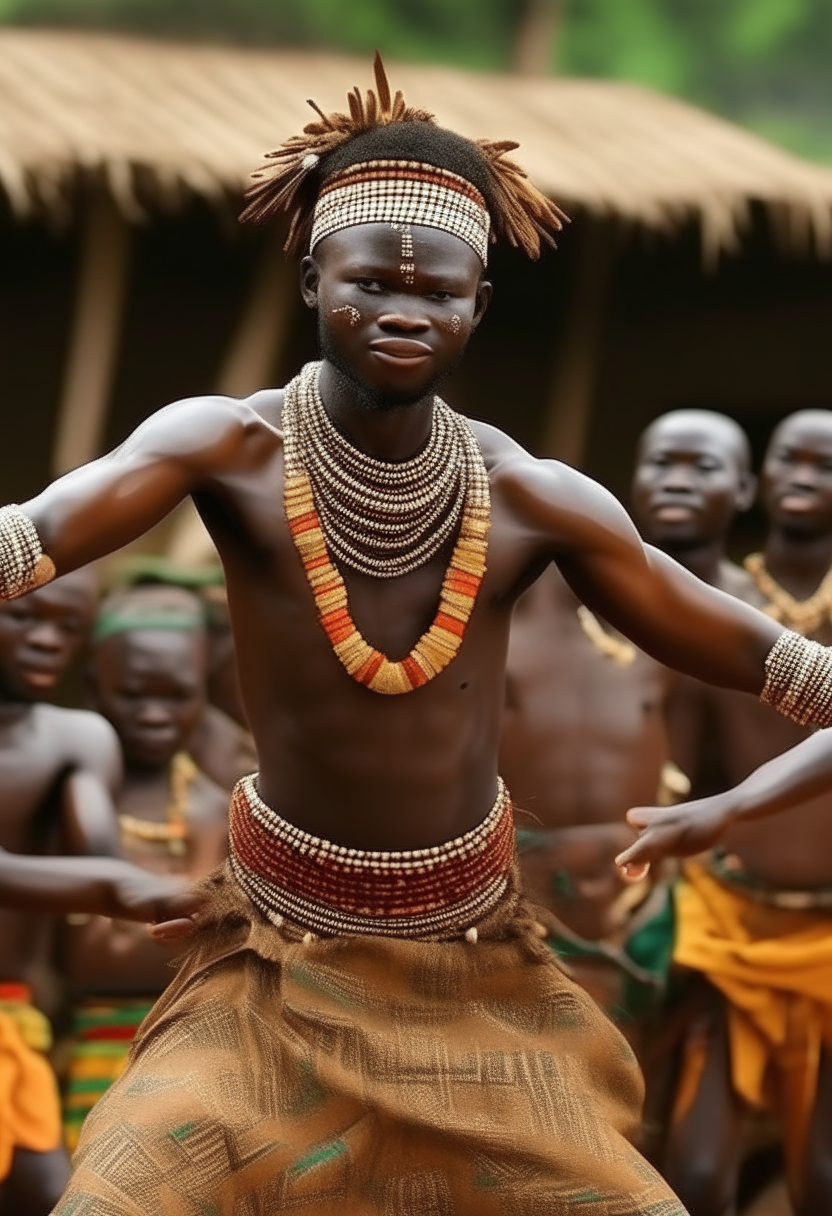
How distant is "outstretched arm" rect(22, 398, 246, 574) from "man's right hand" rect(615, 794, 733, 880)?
0.96 m

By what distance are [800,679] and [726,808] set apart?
0.31m

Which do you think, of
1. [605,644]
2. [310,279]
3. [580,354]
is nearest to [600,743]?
[605,644]

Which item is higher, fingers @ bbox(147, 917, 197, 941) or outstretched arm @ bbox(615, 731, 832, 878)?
outstretched arm @ bbox(615, 731, 832, 878)

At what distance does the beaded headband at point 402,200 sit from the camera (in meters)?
3.67

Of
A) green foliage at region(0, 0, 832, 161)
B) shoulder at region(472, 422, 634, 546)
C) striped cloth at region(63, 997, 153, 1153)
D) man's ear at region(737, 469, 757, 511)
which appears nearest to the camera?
shoulder at region(472, 422, 634, 546)

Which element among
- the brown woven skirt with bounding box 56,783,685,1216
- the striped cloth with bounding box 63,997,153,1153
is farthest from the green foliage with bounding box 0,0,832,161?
the brown woven skirt with bounding box 56,783,685,1216

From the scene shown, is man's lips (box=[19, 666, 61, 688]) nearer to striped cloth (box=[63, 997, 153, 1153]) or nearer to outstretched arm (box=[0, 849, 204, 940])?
striped cloth (box=[63, 997, 153, 1153])

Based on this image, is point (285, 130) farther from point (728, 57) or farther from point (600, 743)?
point (600, 743)

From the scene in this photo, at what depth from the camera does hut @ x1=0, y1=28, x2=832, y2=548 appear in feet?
31.3

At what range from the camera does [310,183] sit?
3891 mm

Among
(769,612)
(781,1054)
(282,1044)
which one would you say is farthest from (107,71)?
(282,1044)

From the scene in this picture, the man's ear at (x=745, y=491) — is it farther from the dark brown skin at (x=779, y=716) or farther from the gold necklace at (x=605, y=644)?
the gold necklace at (x=605, y=644)

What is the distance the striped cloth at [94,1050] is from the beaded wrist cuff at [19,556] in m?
3.04

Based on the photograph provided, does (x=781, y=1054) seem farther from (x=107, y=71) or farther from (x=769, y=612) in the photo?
(x=107, y=71)
